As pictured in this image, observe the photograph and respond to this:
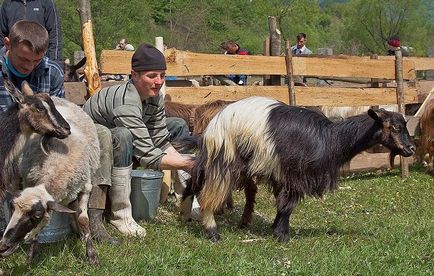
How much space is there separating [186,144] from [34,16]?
2306mm

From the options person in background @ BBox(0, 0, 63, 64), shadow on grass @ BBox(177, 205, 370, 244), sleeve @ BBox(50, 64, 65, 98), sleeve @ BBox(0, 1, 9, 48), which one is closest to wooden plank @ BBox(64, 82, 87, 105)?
person in background @ BBox(0, 0, 63, 64)

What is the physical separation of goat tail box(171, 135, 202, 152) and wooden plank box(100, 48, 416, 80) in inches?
77.5

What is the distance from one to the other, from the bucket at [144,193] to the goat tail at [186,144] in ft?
1.19

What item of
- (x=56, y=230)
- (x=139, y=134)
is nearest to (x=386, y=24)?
(x=139, y=134)

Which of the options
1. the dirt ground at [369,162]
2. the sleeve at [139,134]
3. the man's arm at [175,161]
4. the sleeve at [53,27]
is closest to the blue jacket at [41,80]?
the sleeve at [139,134]

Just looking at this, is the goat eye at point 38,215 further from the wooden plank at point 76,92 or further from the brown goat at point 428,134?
the brown goat at point 428,134

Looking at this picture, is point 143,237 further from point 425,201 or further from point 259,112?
point 425,201

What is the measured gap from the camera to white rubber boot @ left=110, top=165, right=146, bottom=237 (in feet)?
19.9

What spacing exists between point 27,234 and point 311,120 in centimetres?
314

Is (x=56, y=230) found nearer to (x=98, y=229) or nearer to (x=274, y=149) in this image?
(x=98, y=229)

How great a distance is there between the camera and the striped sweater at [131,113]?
601 centimetres

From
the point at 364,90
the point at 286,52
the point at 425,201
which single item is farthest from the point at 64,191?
the point at 364,90

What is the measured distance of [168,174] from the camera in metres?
7.80

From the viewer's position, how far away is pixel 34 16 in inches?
290
